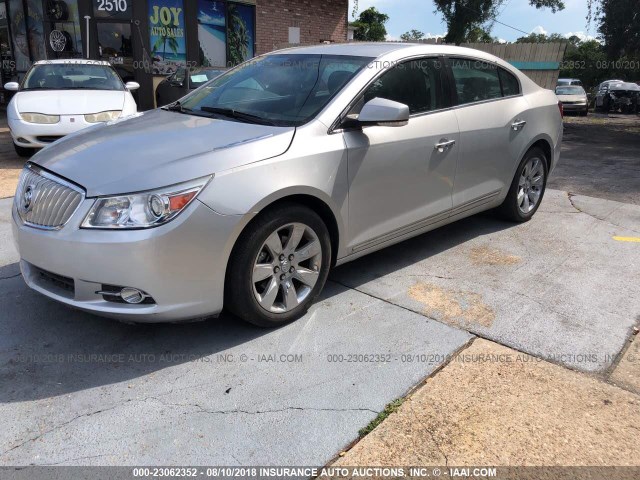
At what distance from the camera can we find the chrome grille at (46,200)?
9.28 feet

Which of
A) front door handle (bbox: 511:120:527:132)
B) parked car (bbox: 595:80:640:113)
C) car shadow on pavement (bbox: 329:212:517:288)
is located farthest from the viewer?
parked car (bbox: 595:80:640:113)

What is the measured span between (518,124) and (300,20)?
14.2 meters

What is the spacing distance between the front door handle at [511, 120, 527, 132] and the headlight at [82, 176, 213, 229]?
128 inches

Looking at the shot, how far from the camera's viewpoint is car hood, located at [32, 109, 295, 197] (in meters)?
2.79

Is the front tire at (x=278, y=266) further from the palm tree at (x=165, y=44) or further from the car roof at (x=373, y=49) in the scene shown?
the palm tree at (x=165, y=44)

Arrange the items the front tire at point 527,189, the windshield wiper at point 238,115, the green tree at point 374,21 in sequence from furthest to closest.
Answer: the green tree at point 374,21 < the front tire at point 527,189 < the windshield wiper at point 238,115

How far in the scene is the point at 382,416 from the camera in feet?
8.38

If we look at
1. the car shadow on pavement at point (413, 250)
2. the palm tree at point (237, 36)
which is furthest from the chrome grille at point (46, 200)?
the palm tree at point (237, 36)

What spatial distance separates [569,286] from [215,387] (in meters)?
2.75

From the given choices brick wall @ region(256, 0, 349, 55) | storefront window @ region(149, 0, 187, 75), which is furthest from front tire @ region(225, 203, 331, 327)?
brick wall @ region(256, 0, 349, 55)

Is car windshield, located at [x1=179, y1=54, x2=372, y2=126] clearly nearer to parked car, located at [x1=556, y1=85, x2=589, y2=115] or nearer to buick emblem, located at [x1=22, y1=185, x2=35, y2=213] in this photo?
buick emblem, located at [x1=22, y1=185, x2=35, y2=213]

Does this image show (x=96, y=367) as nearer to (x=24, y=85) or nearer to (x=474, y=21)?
(x=24, y=85)

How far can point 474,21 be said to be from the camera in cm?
3241

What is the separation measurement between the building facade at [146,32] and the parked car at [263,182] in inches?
424
